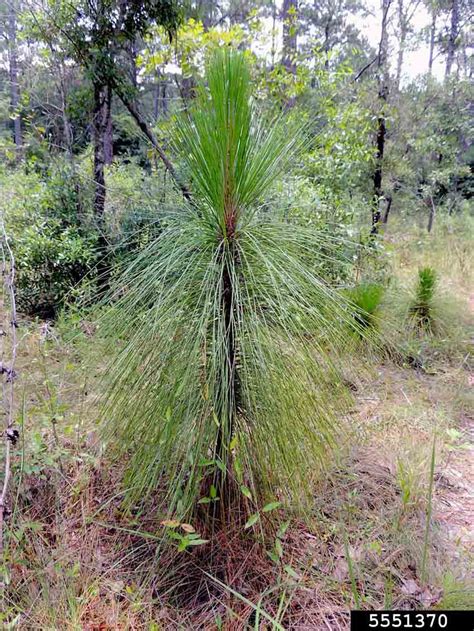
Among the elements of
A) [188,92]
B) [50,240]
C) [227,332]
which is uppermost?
[188,92]

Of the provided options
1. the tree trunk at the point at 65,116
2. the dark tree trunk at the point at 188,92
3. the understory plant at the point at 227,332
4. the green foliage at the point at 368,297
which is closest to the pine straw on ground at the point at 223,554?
the understory plant at the point at 227,332

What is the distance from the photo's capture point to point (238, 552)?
1.27 meters

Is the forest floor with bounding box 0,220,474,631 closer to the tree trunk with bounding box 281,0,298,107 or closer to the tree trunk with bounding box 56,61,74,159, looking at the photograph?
the tree trunk with bounding box 56,61,74,159

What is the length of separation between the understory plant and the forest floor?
30cm

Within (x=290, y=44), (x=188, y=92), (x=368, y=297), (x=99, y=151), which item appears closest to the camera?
(x=188, y=92)

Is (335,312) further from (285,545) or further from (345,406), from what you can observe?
(285,545)

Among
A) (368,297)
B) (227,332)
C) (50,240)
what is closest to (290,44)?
(368,297)

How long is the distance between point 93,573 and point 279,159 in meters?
1.43

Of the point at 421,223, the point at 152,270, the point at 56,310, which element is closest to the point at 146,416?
the point at 152,270

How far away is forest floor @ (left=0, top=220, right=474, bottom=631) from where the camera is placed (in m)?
1.13

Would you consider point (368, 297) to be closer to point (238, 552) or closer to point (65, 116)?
point (238, 552)

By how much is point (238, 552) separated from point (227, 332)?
30.8 inches

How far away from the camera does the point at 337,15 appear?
14797 mm

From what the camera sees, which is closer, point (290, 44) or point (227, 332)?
point (227, 332)
